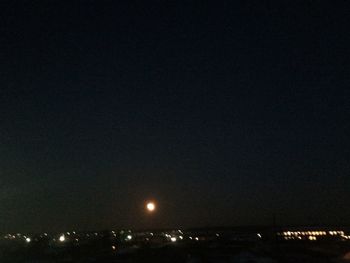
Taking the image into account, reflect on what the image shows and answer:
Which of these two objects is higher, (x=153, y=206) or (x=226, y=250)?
(x=226, y=250)

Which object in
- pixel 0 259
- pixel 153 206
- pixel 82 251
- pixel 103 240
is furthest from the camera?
pixel 103 240

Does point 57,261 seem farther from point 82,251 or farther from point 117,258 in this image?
point 82,251

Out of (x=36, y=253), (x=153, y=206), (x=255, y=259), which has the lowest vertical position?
(x=153, y=206)

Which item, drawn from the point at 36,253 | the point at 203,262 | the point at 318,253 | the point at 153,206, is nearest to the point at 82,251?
the point at 36,253

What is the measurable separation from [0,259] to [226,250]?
26905mm

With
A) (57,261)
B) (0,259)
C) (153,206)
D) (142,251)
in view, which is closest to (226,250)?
(142,251)

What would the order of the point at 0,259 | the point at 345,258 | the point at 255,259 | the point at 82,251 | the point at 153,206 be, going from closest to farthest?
the point at 153,206
the point at 345,258
the point at 255,259
the point at 0,259
the point at 82,251

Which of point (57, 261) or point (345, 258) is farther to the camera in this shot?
point (57, 261)

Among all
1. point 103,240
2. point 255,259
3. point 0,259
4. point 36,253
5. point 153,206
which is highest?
point 103,240

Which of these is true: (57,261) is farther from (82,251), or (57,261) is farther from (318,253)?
(318,253)

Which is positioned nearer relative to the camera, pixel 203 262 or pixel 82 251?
pixel 203 262

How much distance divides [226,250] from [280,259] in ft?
60.0

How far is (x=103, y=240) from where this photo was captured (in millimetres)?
84812

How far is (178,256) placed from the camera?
164ft
